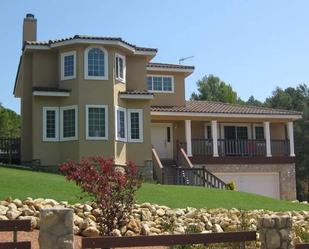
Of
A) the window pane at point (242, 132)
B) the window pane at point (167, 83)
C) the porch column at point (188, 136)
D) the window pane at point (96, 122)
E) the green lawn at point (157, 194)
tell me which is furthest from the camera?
the window pane at point (242, 132)

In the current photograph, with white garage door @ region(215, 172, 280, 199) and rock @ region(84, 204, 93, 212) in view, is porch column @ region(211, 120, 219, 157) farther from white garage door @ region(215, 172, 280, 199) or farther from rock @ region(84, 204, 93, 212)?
rock @ region(84, 204, 93, 212)

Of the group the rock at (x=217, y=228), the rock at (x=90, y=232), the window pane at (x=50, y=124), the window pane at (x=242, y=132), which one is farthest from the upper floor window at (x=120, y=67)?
the rock at (x=90, y=232)

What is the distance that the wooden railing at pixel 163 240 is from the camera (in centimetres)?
770

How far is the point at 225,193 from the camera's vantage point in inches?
832

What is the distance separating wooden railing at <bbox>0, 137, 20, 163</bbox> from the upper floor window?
645 cm

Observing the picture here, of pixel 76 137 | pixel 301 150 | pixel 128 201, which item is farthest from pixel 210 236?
pixel 301 150

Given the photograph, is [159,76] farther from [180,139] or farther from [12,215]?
[12,215]

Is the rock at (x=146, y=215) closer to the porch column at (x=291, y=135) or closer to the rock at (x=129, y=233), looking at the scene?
the rock at (x=129, y=233)

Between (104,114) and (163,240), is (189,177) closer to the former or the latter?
(104,114)

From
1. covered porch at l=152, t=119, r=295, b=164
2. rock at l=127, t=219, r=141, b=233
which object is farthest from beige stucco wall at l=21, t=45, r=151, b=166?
rock at l=127, t=219, r=141, b=233

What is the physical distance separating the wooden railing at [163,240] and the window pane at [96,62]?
18.7 metres

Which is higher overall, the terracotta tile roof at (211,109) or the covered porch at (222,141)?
the terracotta tile roof at (211,109)

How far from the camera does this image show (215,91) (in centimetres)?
7756

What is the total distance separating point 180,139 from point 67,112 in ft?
27.2
